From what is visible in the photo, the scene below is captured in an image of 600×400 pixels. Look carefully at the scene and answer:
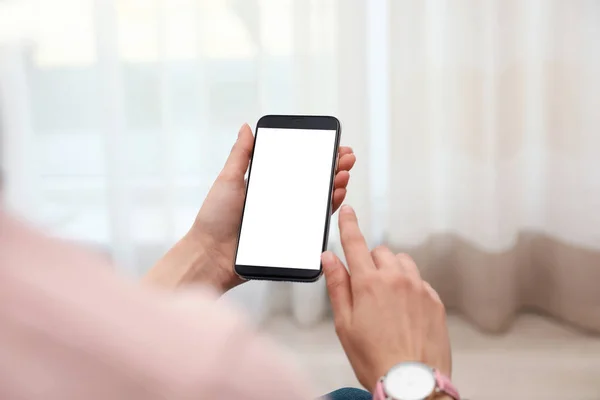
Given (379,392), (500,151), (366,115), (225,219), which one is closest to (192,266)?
(225,219)

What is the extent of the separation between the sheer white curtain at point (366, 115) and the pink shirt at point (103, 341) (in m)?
1.29

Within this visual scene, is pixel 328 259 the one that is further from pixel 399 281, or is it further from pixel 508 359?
pixel 508 359

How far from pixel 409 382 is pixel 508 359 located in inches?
41.8

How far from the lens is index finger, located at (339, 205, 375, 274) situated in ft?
1.80

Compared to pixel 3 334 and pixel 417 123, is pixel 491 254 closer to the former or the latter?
pixel 417 123

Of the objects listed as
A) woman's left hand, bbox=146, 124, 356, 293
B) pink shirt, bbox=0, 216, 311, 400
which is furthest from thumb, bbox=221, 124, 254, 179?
pink shirt, bbox=0, 216, 311, 400

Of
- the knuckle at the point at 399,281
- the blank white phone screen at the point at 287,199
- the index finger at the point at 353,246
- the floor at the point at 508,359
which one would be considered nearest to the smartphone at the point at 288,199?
the blank white phone screen at the point at 287,199

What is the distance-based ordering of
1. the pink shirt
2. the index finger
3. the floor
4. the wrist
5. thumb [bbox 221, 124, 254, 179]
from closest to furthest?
1. the pink shirt
2. the index finger
3. the wrist
4. thumb [bbox 221, 124, 254, 179]
5. the floor

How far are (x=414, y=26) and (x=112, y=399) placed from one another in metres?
1.35

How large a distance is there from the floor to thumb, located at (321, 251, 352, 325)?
797 mm

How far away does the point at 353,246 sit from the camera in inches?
22.8

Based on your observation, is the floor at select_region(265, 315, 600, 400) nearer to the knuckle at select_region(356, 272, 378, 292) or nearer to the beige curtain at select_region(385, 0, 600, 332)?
the beige curtain at select_region(385, 0, 600, 332)

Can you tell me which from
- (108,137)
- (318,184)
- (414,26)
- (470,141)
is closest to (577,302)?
(470,141)

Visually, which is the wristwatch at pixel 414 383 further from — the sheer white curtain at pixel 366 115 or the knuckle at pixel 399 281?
the sheer white curtain at pixel 366 115
